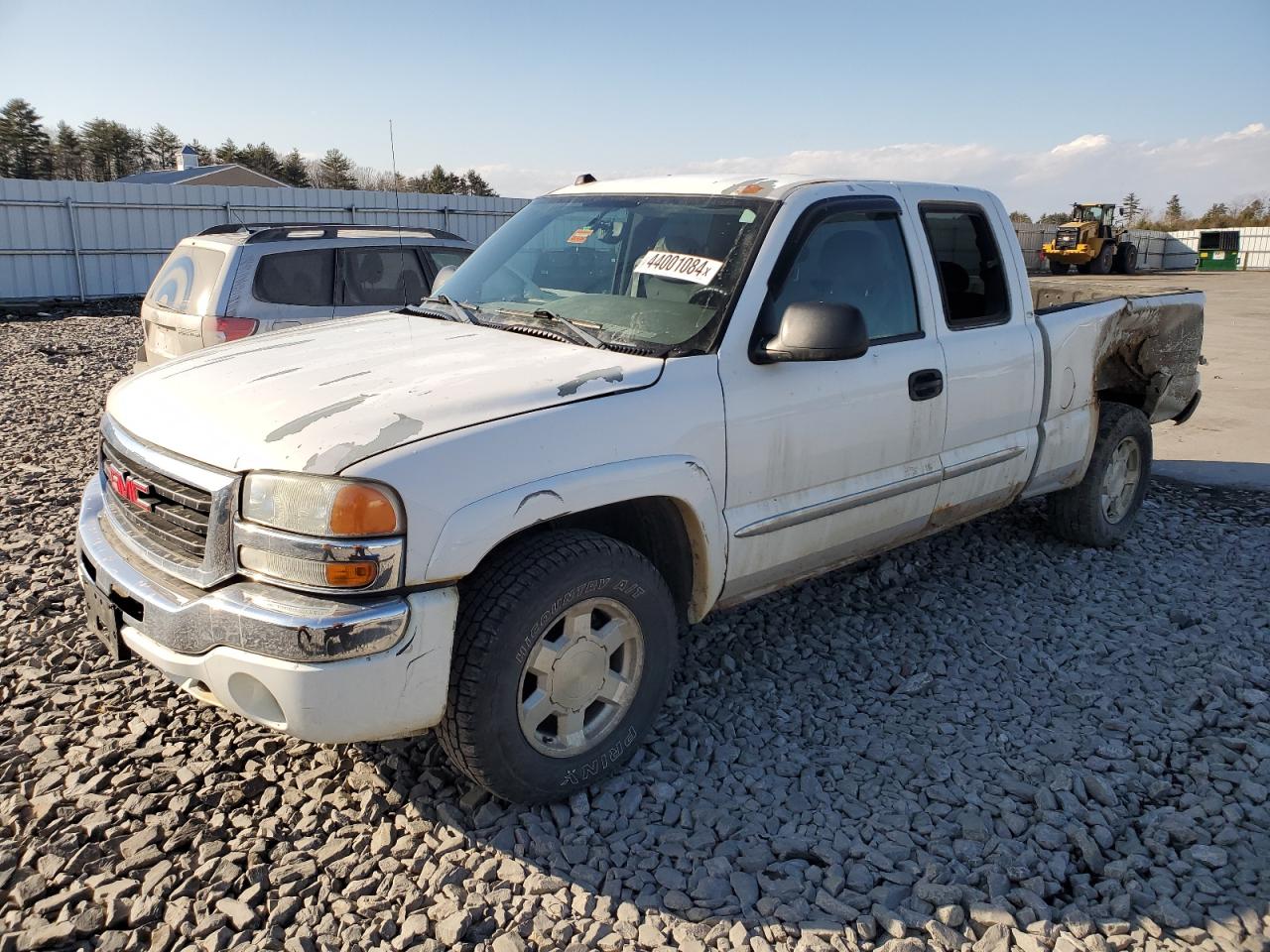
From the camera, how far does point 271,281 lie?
709 cm

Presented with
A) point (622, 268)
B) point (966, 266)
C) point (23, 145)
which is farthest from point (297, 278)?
point (23, 145)

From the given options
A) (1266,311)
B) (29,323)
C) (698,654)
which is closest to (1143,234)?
(1266,311)

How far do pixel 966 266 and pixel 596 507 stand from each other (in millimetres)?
2406

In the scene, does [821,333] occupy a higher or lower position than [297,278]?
lower

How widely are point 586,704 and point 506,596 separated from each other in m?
0.55

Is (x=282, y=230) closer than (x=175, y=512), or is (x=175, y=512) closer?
(x=175, y=512)

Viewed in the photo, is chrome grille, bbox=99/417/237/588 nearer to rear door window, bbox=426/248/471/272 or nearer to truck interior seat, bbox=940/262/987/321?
truck interior seat, bbox=940/262/987/321

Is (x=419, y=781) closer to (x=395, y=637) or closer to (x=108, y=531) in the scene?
(x=395, y=637)

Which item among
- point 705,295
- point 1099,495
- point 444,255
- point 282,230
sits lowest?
point 1099,495

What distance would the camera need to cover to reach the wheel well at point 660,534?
3117 mm

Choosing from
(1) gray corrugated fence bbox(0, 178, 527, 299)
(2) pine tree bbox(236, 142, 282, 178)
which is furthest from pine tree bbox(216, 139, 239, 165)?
(1) gray corrugated fence bbox(0, 178, 527, 299)

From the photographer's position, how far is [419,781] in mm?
3045

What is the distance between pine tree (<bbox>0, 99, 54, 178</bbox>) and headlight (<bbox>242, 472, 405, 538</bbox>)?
62.0 metres

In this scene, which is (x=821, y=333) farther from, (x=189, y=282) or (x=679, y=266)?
(x=189, y=282)
